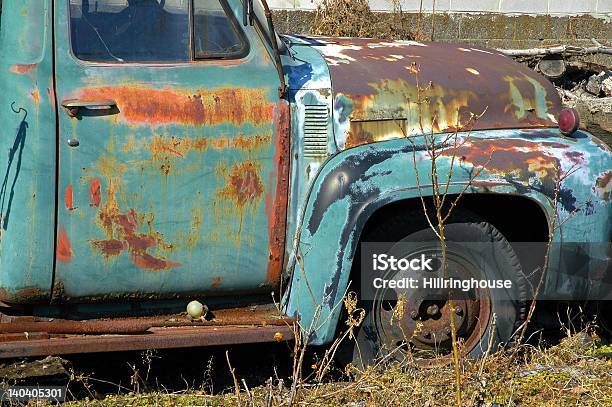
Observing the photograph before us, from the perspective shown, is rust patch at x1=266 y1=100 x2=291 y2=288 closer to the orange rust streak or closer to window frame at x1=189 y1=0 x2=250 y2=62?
window frame at x1=189 y1=0 x2=250 y2=62

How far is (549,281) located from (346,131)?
1.13 meters

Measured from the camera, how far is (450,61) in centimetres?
439

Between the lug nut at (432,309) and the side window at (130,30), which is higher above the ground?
the side window at (130,30)

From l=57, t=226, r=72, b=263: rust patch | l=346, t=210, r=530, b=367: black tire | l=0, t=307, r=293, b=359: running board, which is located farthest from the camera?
l=346, t=210, r=530, b=367: black tire

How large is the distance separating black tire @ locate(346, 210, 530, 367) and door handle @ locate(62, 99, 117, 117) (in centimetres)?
123

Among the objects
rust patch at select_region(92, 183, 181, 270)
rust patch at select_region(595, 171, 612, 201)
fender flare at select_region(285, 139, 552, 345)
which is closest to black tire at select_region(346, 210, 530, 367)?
fender flare at select_region(285, 139, 552, 345)

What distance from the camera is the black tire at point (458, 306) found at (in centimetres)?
405

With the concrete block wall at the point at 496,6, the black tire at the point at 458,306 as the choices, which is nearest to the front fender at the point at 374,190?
the black tire at the point at 458,306

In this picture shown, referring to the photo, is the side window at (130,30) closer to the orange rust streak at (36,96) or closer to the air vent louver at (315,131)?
the orange rust streak at (36,96)

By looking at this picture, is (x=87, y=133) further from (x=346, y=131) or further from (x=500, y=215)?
(x=500, y=215)

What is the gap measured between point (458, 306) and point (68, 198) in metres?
1.78

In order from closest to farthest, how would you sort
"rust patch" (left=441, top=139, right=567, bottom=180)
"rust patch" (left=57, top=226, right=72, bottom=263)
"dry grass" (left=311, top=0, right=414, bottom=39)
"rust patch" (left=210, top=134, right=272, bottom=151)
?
"rust patch" (left=57, top=226, right=72, bottom=263) < "rust patch" (left=210, top=134, right=272, bottom=151) < "rust patch" (left=441, top=139, right=567, bottom=180) < "dry grass" (left=311, top=0, right=414, bottom=39)

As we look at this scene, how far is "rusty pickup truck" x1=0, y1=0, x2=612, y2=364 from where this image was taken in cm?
364

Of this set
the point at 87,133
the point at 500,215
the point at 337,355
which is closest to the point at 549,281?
the point at 500,215
